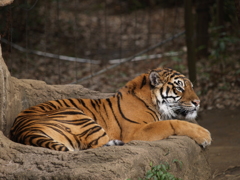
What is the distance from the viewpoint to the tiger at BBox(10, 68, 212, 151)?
3404mm

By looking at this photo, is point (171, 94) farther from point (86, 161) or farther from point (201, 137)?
point (86, 161)

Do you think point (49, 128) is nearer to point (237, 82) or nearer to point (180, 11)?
point (237, 82)

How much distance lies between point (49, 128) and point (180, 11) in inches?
349

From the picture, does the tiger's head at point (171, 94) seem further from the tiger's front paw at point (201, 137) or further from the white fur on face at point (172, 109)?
the tiger's front paw at point (201, 137)

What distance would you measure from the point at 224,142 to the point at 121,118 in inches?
75.9

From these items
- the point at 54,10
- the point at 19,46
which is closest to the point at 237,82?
the point at 19,46

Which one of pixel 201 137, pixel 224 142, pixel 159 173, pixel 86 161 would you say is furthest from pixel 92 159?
pixel 224 142

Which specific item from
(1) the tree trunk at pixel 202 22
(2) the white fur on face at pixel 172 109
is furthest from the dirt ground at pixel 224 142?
(1) the tree trunk at pixel 202 22

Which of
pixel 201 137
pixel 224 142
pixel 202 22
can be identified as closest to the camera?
pixel 201 137

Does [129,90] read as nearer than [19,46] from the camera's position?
Yes

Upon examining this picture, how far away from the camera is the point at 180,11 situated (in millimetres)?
11461

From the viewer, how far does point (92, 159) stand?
280cm

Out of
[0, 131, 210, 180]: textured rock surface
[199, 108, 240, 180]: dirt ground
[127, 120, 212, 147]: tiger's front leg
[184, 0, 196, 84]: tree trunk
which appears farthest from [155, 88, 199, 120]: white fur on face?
[184, 0, 196, 84]: tree trunk

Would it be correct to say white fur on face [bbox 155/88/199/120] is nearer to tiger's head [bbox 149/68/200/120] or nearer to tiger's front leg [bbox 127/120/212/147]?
tiger's head [bbox 149/68/200/120]
